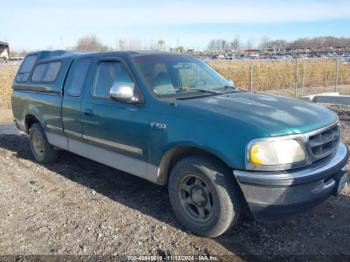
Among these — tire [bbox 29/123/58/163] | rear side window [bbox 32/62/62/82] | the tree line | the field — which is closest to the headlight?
rear side window [bbox 32/62/62/82]

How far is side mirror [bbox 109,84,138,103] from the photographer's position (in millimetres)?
4199

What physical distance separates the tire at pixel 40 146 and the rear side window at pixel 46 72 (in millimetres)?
834

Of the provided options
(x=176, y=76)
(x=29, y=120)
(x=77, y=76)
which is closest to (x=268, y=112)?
(x=176, y=76)

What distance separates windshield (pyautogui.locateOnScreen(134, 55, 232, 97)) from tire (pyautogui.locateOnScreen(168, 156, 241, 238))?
980 millimetres

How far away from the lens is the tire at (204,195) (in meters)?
3.54

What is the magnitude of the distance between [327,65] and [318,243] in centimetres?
2198

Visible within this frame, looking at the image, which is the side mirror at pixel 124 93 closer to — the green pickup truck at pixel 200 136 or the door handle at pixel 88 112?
the green pickup truck at pixel 200 136

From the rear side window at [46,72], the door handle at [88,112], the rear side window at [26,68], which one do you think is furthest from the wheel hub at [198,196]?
the rear side window at [26,68]

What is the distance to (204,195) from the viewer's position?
3760 millimetres

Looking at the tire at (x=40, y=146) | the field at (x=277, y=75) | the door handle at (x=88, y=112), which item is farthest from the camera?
the field at (x=277, y=75)

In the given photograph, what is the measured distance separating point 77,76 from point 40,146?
1.96 meters

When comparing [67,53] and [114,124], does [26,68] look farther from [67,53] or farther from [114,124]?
[114,124]

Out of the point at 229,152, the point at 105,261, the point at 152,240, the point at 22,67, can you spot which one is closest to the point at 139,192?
the point at 152,240

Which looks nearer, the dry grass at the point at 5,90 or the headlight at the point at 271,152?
the headlight at the point at 271,152
